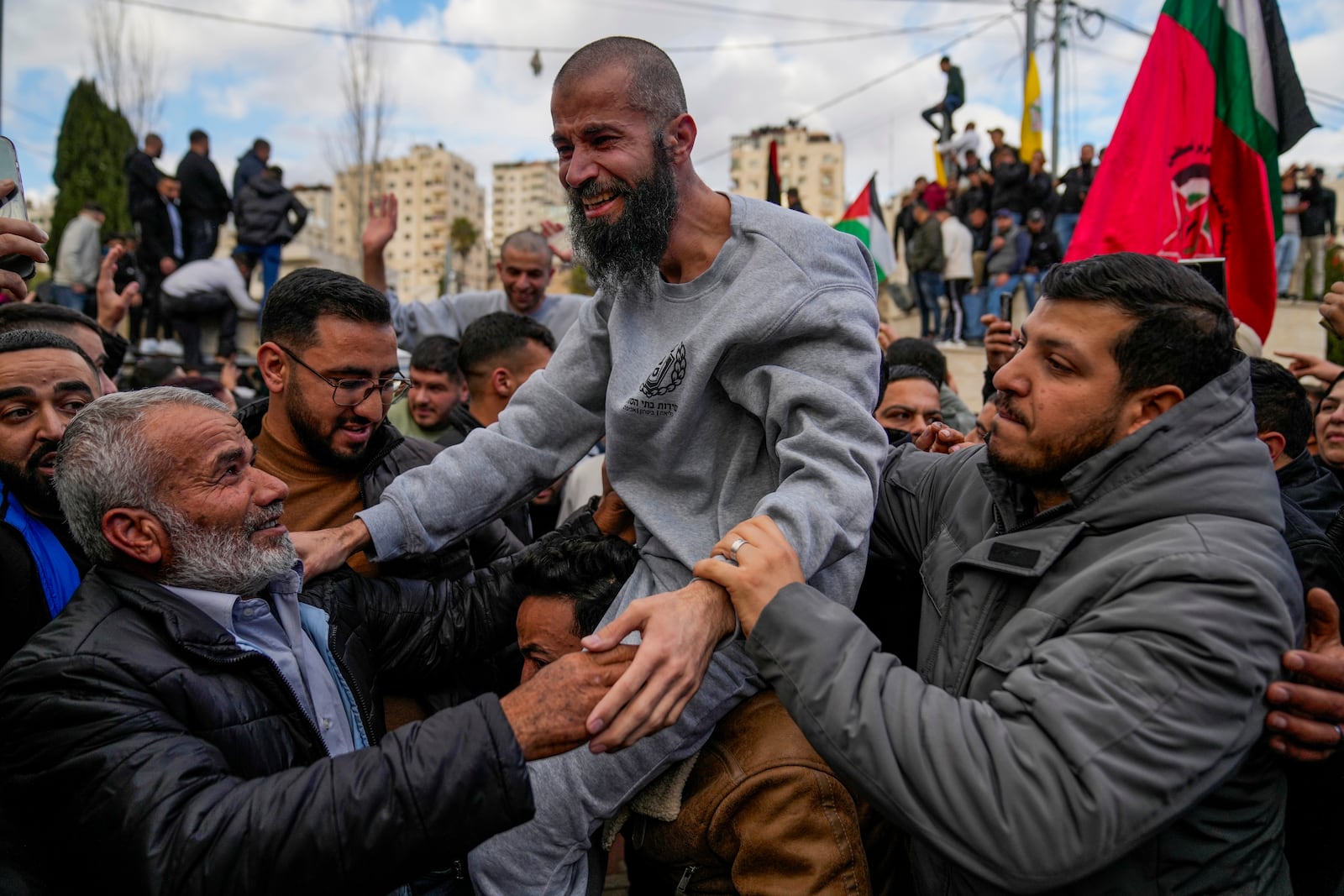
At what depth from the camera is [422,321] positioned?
6637 millimetres

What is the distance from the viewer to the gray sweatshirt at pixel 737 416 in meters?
2.12

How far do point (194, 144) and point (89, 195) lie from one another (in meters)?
18.6

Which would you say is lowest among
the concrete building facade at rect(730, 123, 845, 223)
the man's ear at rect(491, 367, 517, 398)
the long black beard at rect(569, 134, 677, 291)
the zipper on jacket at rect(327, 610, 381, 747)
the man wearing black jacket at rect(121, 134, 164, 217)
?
the zipper on jacket at rect(327, 610, 381, 747)

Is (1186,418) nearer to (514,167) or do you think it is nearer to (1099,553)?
(1099,553)

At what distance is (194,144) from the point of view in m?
11.5

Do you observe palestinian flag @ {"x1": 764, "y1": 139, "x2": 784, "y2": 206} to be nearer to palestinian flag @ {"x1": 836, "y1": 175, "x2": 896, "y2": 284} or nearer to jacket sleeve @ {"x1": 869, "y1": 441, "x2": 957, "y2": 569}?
palestinian flag @ {"x1": 836, "y1": 175, "x2": 896, "y2": 284}

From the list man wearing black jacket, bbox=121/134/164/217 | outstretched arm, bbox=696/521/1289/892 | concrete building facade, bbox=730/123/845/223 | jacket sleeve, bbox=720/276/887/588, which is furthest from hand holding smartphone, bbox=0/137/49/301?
concrete building facade, bbox=730/123/845/223

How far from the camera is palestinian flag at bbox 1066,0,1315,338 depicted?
4.53 m

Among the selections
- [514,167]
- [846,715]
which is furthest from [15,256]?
[514,167]

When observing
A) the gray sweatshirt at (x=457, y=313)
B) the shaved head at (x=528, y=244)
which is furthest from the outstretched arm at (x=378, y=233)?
the shaved head at (x=528, y=244)

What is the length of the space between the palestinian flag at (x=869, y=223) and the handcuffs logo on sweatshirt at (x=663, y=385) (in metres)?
6.70

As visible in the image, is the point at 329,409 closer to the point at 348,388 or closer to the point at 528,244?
the point at 348,388

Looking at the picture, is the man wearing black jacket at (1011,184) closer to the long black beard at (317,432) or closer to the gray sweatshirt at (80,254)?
the gray sweatshirt at (80,254)

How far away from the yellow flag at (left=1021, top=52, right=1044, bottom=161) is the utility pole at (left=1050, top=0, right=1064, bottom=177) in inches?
45.6
